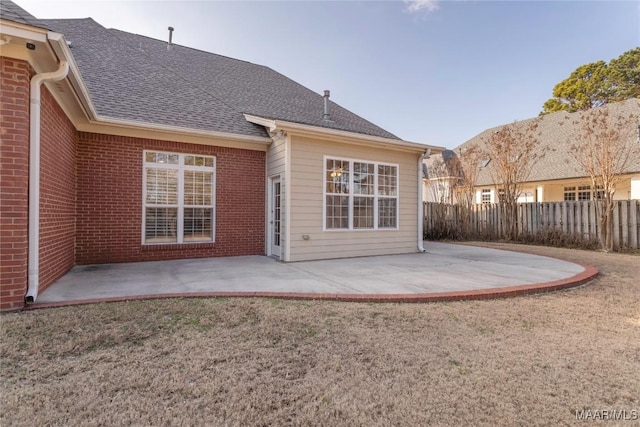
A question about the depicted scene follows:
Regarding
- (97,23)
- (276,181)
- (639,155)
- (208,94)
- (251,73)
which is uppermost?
(97,23)

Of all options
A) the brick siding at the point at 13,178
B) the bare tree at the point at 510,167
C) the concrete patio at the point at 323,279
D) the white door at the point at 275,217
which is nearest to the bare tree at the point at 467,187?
the bare tree at the point at 510,167

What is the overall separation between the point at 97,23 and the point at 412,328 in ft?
42.5

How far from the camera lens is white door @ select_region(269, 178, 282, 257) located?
8180 mm

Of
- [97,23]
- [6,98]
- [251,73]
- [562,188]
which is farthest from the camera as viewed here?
[562,188]

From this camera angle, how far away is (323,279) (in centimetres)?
557

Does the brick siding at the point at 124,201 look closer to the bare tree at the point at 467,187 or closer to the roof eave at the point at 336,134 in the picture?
the roof eave at the point at 336,134

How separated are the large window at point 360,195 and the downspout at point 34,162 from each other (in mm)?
5321

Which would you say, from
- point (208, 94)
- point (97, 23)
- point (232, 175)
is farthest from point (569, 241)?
point (97, 23)

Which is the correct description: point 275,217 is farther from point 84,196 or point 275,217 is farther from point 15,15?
point 15,15

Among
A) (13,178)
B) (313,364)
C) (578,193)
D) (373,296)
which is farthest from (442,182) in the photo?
(13,178)

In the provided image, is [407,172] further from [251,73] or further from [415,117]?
[415,117]

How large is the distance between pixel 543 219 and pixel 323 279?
10.2 meters

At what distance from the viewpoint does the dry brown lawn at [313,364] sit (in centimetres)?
193

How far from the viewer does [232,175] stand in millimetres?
8102
